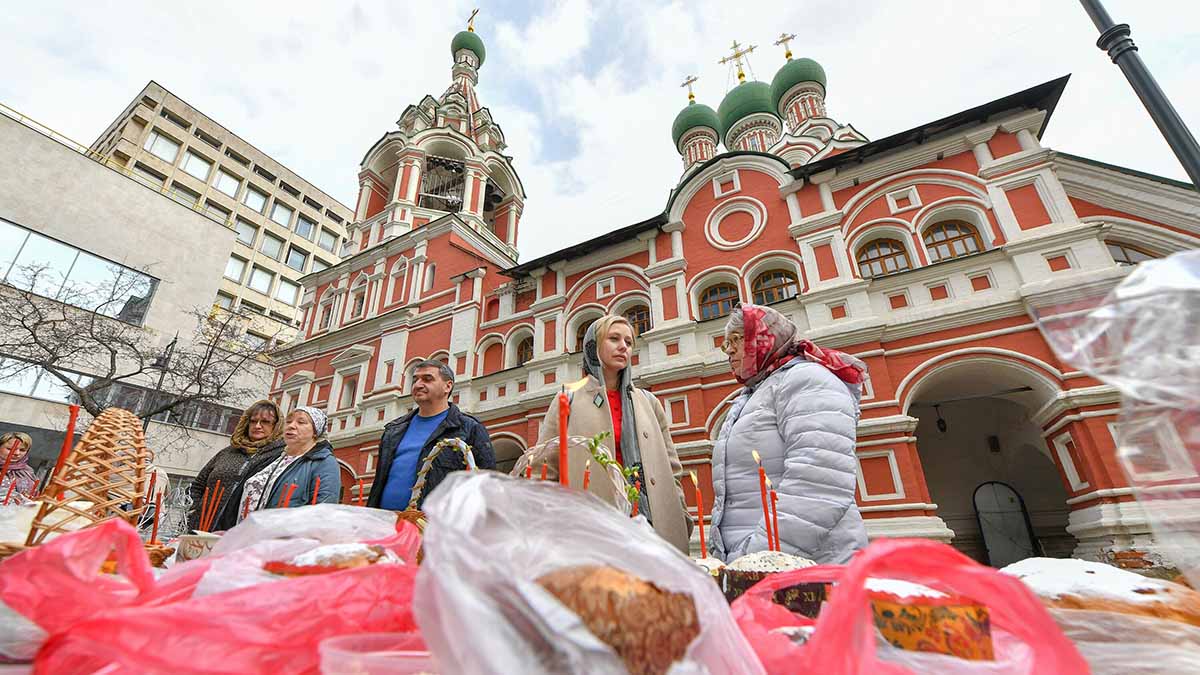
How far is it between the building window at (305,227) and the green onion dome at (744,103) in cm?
3099

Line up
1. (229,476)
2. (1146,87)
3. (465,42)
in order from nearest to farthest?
1. (1146,87)
2. (229,476)
3. (465,42)

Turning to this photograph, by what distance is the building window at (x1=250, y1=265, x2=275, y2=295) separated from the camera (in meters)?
29.4

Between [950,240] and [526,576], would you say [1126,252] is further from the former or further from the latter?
[526,576]

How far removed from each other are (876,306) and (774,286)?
5.80 ft

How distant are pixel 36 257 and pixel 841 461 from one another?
27.5 m

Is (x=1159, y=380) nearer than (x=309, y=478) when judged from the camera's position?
Yes

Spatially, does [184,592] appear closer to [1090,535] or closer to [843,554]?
[843,554]

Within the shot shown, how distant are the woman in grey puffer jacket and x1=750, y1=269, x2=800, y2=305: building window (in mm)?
6140

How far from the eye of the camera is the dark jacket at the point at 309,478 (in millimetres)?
3119

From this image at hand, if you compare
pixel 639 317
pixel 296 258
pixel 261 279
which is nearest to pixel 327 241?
pixel 296 258

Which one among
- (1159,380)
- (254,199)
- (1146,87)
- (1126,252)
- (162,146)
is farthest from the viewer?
(254,199)

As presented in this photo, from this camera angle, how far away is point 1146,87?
290cm

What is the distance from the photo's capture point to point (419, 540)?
1.22m

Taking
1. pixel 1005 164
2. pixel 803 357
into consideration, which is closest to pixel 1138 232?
pixel 1005 164
